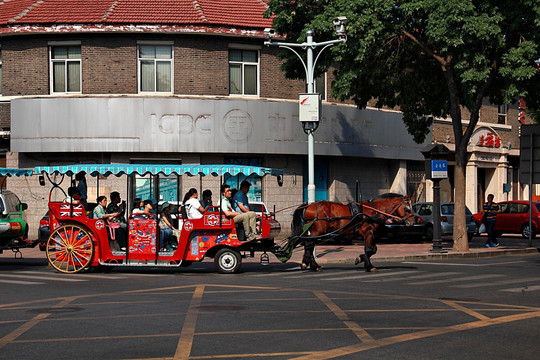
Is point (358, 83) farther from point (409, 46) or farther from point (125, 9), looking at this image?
point (125, 9)

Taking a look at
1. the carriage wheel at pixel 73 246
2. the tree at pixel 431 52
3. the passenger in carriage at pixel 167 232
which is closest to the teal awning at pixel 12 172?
the carriage wheel at pixel 73 246

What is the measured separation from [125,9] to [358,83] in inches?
397

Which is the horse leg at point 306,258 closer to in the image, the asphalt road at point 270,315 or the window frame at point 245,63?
the asphalt road at point 270,315

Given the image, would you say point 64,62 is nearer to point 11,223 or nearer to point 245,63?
point 245,63

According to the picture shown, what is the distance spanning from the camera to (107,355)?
896 centimetres

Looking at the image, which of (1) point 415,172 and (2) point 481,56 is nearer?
(2) point 481,56

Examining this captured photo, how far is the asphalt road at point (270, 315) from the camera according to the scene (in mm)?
9289

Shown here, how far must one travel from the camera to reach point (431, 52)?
2666cm

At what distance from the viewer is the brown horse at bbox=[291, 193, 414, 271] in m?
20.4

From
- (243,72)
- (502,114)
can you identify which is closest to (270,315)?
(243,72)

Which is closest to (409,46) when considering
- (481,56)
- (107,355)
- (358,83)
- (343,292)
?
(358,83)

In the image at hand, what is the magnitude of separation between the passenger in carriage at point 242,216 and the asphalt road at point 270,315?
93 centimetres

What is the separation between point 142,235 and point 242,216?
7.29 ft

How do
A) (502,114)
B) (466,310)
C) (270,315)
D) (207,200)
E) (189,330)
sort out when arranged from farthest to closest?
(502,114) < (207,200) < (466,310) < (270,315) < (189,330)
